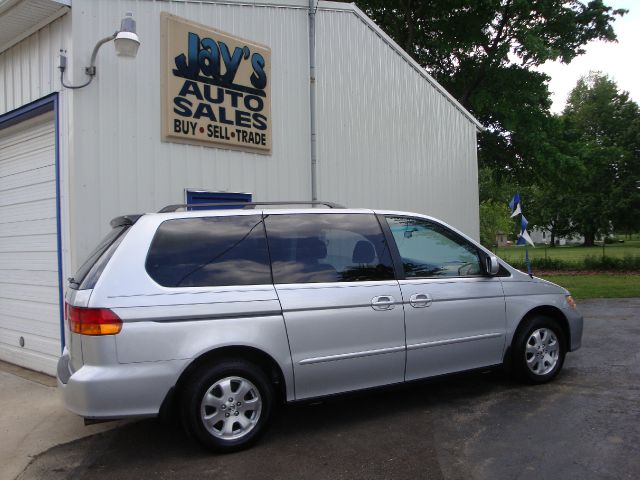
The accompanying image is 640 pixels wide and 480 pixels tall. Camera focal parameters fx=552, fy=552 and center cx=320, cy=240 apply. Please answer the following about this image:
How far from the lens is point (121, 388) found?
146 inches

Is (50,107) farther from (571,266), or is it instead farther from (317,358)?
(571,266)

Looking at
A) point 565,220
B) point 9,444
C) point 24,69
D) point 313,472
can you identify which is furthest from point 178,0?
point 565,220

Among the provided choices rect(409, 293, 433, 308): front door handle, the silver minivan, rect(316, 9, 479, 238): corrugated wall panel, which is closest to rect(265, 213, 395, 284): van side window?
the silver minivan

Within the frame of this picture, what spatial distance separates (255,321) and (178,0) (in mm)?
5077

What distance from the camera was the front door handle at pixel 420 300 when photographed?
477 cm

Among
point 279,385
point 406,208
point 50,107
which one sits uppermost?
point 50,107

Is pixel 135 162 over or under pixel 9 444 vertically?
over

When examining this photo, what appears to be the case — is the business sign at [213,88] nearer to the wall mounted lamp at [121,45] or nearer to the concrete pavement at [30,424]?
the wall mounted lamp at [121,45]

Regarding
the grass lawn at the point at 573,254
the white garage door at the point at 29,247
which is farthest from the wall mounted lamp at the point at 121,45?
the grass lawn at the point at 573,254

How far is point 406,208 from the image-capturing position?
10609 millimetres

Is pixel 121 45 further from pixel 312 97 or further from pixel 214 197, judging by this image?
pixel 312 97

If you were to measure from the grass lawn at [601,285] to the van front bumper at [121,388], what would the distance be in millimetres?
12160

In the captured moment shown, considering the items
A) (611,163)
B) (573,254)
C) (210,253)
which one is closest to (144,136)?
(210,253)

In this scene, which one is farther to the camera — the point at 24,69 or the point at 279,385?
the point at 24,69
